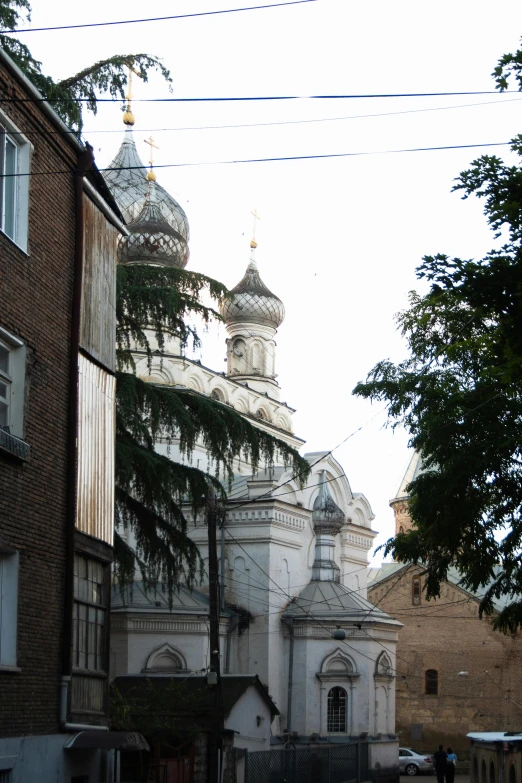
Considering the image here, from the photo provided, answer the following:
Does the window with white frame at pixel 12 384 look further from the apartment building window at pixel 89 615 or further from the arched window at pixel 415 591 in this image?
the arched window at pixel 415 591

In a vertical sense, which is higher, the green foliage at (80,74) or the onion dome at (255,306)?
the onion dome at (255,306)

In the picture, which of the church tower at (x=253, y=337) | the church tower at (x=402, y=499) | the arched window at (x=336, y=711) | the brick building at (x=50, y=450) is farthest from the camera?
the church tower at (x=402, y=499)

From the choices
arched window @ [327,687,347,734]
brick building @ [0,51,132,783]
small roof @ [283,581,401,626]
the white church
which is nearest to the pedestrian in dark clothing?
the white church

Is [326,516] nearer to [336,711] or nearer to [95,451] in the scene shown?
[336,711]

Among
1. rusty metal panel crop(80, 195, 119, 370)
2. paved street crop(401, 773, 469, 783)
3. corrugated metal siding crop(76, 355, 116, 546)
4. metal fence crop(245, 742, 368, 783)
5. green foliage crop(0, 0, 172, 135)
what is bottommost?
paved street crop(401, 773, 469, 783)

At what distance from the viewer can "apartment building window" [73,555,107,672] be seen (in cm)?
1202

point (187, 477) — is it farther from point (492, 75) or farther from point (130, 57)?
point (492, 75)

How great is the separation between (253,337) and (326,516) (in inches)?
404

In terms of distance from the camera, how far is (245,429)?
17.2 metres

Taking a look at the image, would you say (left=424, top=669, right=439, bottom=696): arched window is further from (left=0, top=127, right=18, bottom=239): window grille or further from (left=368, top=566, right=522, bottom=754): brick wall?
(left=0, top=127, right=18, bottom=239): window grille

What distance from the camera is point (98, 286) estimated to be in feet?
43.4

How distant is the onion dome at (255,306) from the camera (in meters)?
43.4

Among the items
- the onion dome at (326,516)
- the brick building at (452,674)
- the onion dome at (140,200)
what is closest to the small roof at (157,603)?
the onion dome at (326,516)

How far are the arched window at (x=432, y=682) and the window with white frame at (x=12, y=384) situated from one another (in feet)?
121
